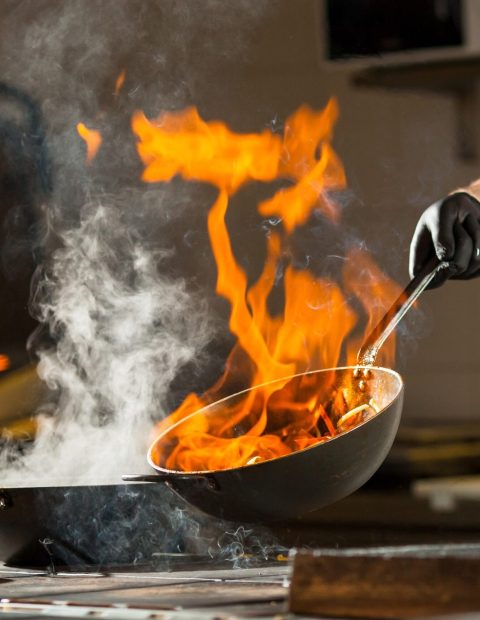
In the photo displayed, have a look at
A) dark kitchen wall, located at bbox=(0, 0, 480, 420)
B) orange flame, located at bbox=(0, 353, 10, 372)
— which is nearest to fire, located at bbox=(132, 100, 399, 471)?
dark kitchen wall, located at bbox=(0, 0, 480, 420)

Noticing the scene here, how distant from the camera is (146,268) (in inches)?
39.7

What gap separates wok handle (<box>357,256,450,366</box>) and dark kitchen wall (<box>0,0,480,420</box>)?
0.05 metres

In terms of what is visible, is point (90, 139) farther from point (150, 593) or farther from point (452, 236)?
point (150, 593)

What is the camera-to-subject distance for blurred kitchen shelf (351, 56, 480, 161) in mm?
861

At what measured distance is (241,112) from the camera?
3.12ft

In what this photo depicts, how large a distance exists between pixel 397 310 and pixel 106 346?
1.23 ft

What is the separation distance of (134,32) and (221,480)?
55 cm

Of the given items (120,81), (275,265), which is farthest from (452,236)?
(120,81)

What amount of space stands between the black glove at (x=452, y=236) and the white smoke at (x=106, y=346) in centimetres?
26

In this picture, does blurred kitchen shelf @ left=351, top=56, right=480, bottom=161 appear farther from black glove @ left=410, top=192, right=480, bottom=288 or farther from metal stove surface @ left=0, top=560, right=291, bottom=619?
metal stove surface @ left=0, top=560, right=291, bottom=619

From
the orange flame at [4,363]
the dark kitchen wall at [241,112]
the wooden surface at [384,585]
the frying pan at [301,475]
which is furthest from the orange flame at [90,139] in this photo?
the wooden surface at [384,585]

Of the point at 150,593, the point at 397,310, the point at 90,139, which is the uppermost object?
the point at 90,139

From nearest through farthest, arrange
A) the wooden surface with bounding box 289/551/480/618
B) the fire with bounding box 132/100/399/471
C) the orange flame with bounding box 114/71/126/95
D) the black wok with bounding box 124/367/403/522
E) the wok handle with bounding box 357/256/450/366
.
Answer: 1. the wooden surface with bounding box 289/551/480/618
2. the black wok with bounding box 124/367/403/522
3. the wok handle with bounding box 357/256/450/366
4. the fire with bounding box 132/100/399/471
5. the orange flame with bounding box 114/71/126/95

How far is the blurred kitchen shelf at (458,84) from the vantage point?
2.82 ft
